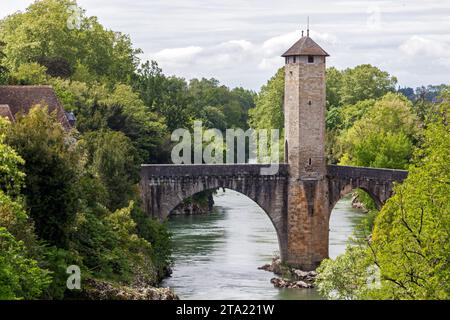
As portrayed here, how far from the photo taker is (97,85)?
221 feet

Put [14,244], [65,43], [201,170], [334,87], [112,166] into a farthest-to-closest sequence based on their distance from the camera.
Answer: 1. [334,87]
2. [65,43]
3. [201,170]
4. [112,166]
5. [14,244]

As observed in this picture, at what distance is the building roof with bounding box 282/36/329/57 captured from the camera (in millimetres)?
49469

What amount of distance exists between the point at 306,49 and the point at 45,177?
68.0ft

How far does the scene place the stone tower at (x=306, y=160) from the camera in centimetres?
4997

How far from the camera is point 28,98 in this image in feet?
141

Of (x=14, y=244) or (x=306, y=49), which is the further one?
(x=306, y=49)

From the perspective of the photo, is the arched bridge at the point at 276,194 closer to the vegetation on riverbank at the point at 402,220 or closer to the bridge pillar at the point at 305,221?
the bridge pillar at the point at 305,221

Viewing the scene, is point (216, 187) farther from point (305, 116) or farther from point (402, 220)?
point (402, 220)

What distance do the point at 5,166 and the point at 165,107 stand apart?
50.5 metres

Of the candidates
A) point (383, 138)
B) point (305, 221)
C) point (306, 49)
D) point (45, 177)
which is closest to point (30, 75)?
point (306, 49)

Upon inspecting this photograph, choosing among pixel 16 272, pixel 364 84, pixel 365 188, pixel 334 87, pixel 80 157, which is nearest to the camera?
pixel 16 272
